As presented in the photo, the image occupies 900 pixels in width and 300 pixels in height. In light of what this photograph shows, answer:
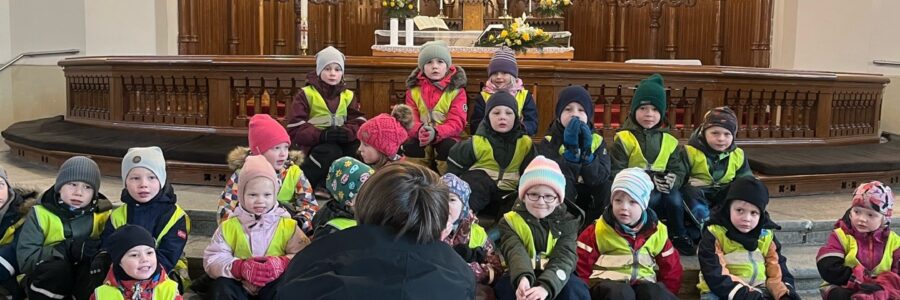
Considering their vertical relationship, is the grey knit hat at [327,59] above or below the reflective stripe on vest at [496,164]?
above

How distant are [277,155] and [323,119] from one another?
1273mm

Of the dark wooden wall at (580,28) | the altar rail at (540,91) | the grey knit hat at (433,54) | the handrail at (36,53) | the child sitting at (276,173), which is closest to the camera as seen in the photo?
the child sitting at (276,173)

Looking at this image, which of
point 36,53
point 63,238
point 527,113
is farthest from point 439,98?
point 36,53

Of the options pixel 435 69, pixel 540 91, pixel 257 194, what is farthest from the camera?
pixel 540 91

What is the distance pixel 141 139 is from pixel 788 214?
5.28 meters

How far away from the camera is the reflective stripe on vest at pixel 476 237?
4.45 m

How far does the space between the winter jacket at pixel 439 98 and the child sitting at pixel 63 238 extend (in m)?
2.27

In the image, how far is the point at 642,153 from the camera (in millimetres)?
5344

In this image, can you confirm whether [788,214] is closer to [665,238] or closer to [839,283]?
[839,283]

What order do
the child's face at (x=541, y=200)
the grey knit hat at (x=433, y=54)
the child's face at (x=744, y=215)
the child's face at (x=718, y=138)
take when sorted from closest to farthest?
the child's face at (x=541, y=200) → the child's face at (x=744, y=215) → the child's face at (x=718, y=138) → the grey knit hat at (x=433, y=54)

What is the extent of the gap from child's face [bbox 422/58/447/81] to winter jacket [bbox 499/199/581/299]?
75.1 inches

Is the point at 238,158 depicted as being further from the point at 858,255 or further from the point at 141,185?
the point at 858,255

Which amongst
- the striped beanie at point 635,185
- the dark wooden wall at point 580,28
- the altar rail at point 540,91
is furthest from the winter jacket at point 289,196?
the dark wooden wall at point 580,28

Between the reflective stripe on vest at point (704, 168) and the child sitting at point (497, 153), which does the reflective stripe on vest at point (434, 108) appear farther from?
the reflective stripe on vest at point (704, 168)
